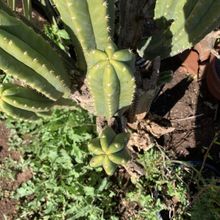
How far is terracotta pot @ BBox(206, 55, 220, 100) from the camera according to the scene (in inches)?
142

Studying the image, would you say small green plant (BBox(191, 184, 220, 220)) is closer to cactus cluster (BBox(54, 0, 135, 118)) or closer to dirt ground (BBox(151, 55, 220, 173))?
dirt ground (BBox(151, 55, 220, 173))

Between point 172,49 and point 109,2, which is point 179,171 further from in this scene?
point 109,2

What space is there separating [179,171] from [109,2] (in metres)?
1.47

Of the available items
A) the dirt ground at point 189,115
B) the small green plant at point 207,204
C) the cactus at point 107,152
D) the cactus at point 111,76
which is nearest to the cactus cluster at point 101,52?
the cactus at point 111,76

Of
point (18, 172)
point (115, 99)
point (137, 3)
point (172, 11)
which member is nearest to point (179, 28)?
point (172, 11)

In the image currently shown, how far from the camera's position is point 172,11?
257 cm

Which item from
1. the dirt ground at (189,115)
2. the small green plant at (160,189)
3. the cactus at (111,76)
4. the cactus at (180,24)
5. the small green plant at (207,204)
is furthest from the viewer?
the dirt ground at (189,115)

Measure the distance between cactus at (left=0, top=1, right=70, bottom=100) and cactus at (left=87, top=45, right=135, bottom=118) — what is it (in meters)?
0.24

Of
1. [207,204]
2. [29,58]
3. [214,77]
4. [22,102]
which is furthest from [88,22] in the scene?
[214,77]

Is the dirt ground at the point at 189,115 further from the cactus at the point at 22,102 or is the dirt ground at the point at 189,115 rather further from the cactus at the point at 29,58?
the cactus at the point at 29,58

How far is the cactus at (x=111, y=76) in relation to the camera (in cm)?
207

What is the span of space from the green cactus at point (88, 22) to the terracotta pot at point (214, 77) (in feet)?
4.78

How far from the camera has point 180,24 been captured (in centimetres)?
248

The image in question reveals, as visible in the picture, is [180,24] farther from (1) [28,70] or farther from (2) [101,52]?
(1) [28,70]
